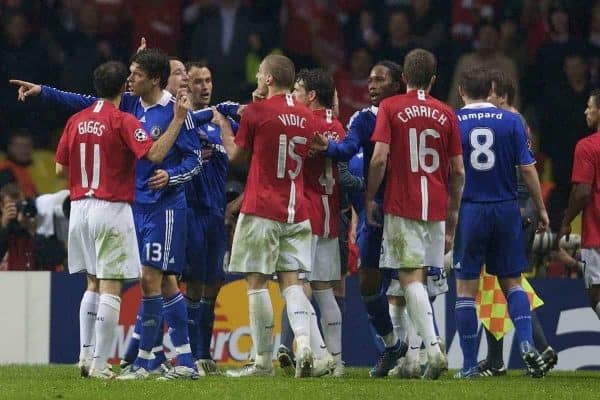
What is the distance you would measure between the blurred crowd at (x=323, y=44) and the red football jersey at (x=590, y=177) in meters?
4.90

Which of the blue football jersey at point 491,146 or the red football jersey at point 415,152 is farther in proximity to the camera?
the blue football jersey at point 491,146

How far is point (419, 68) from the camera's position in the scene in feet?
35.6

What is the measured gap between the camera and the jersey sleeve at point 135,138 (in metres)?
10.1

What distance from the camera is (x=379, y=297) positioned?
38.0 ft

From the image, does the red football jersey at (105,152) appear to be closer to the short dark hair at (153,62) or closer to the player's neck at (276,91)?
the short dark hair at (153,62)

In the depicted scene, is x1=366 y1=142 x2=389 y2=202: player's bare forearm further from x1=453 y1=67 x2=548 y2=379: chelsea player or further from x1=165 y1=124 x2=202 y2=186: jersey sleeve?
x1=165 y1=124 x2=202 y2=186: jersey sleeve

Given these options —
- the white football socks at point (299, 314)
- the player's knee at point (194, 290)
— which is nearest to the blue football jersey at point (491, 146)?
the white football socks at point (299, 314)

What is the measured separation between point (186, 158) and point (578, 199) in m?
3.20

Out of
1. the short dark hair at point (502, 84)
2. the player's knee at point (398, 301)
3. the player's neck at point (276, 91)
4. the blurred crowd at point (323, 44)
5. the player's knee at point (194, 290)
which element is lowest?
the player's knee at point (398, 301)

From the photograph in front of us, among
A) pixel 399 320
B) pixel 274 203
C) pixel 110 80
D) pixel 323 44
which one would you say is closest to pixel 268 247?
pixel 274 203

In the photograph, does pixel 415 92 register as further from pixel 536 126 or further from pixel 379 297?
pixel 536 126

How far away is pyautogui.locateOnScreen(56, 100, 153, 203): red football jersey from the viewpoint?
10.1m

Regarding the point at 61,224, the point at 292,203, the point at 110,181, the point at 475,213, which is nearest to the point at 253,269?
the point at 292,203

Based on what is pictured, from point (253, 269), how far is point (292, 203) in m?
0.53
